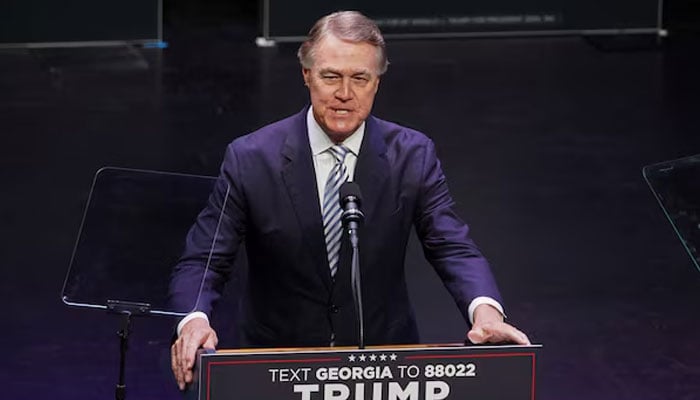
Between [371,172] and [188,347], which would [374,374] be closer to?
[188,347]

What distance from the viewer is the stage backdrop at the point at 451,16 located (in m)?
11.0

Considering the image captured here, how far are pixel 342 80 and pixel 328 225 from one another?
0.40m

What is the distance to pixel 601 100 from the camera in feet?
31.4

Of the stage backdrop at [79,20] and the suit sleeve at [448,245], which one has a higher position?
the suit sleeve at [448,245]

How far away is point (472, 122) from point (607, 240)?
75.8 inches

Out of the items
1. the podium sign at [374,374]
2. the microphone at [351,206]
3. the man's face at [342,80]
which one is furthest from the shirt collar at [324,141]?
the podium sign at [374,374]

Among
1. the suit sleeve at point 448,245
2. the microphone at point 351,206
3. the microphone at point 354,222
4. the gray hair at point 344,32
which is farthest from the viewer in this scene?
the suit sleeve at point 448,245

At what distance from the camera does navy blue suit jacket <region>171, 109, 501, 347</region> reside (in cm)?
369

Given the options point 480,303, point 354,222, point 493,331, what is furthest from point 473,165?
point 354,222

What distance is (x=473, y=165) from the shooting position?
328 inches

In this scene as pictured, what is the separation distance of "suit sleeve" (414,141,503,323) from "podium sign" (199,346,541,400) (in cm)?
48

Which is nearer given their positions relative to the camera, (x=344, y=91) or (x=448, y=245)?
(x=344, y=91)

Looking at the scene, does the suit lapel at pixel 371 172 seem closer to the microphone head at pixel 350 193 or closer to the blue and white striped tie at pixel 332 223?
the blue and white striped tie at pixel 332 223

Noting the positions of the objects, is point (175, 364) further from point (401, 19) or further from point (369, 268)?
point (401, 19)
